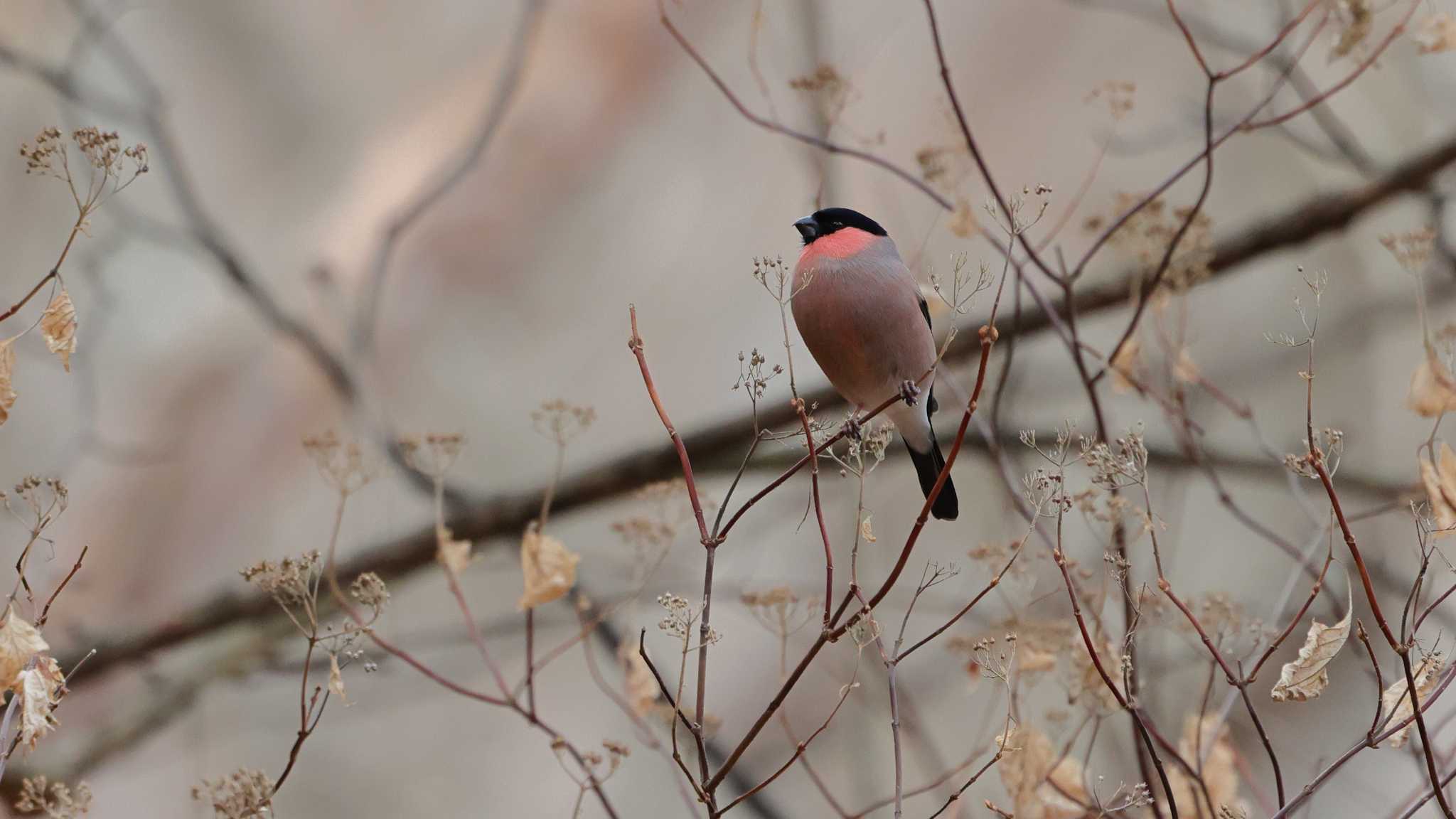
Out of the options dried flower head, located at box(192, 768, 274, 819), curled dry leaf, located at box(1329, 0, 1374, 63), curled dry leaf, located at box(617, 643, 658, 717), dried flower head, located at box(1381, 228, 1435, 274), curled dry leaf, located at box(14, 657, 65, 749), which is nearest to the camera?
curled dry leaf, located at box(14, 657, 65, 749)

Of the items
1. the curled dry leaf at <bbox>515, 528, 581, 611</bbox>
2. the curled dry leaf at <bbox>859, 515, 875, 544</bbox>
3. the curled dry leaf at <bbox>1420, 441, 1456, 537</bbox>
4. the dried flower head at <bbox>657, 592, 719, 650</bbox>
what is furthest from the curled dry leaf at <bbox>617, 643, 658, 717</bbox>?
the curled dry leaf at <bbox>1420, 441, 1456, 537</bbox>

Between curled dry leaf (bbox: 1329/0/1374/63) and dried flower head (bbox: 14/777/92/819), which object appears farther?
curled dry leaf (bbox: 1329/0/1374/63)

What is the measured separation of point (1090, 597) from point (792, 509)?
1.30 m

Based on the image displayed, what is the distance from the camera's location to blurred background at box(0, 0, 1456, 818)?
2191mm

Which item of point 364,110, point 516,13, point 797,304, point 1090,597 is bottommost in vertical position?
point 1090,597

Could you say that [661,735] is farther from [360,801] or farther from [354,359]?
[354,359]

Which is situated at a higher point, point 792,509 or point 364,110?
point 364,110

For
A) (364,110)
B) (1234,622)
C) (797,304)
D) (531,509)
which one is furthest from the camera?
(364,110)

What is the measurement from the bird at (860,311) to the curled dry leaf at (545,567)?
243 mm

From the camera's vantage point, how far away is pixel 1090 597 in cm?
108

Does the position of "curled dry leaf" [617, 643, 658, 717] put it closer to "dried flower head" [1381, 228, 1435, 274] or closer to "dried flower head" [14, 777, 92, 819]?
"dried flower head" [14, 777, 92, 819]

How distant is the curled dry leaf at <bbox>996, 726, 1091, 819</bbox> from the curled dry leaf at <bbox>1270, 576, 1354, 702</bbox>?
21cm

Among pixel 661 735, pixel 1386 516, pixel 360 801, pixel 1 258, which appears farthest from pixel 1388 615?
pixel 1 258

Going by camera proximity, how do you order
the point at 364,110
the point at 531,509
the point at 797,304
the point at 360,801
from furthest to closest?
the point at 364,110 < the point at 360,801 < the point at 531,509 < the point at 797,304
